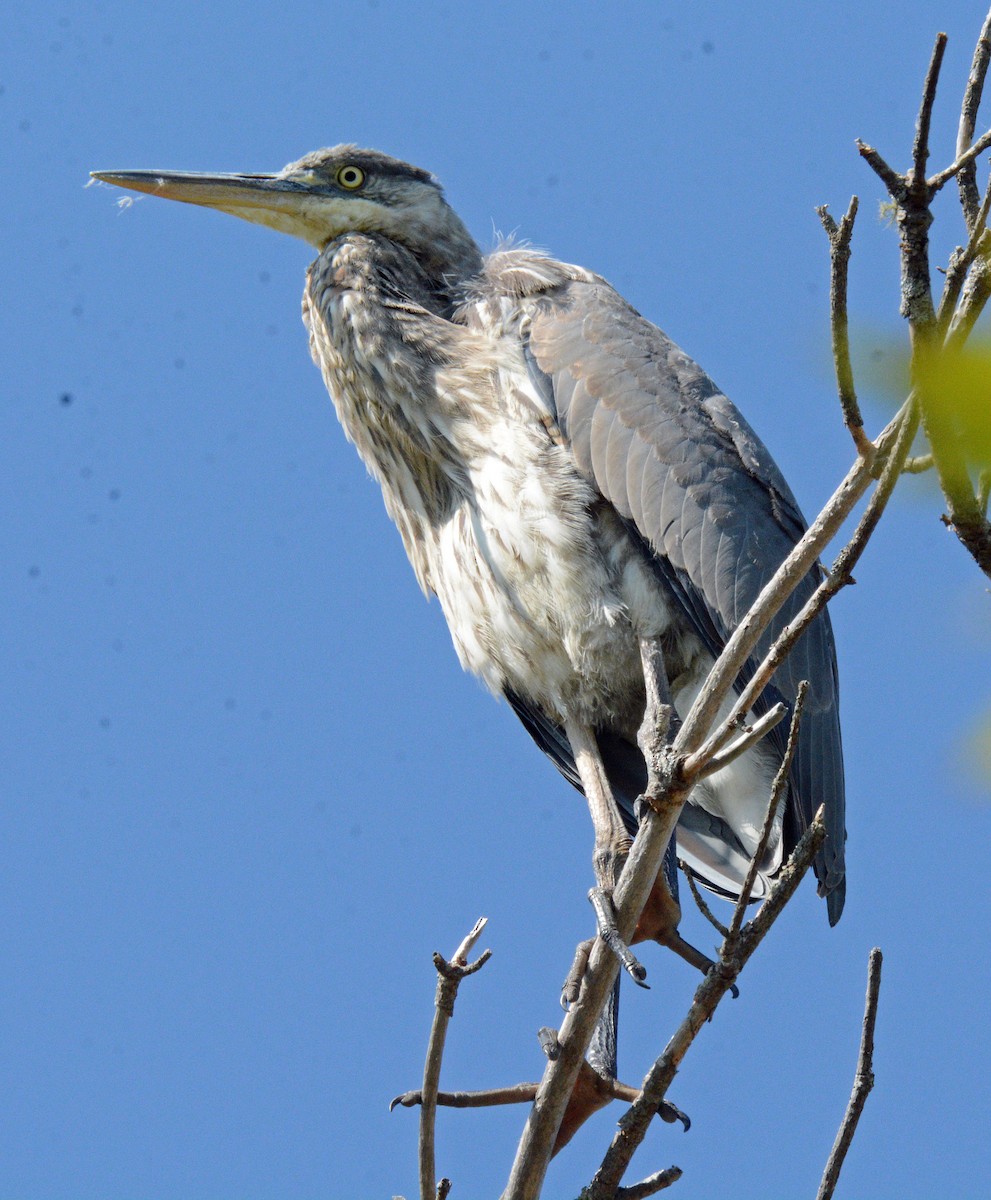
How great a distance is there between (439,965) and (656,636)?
62.6 inches

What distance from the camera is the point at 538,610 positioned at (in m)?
3.87

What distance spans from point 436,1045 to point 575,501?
5.76 feet

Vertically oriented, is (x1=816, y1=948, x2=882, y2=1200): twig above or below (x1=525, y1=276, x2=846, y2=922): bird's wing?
below

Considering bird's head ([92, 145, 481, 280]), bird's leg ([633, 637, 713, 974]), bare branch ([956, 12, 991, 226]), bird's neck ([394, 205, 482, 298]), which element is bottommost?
bird's leg ([633, 637, 713, 974])

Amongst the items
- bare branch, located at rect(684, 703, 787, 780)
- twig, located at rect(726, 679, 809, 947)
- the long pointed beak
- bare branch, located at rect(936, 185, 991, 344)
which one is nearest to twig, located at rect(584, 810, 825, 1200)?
twig, located at rect(726, 679, 809, 947)

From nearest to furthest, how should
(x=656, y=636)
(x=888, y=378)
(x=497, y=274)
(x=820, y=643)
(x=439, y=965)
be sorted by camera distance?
(x=888, y=378)
(x=439, y=965)
(x=656, y=636)
(x=820, y=643)
(x=497, y=274)

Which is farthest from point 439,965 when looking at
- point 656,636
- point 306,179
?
point 306,179

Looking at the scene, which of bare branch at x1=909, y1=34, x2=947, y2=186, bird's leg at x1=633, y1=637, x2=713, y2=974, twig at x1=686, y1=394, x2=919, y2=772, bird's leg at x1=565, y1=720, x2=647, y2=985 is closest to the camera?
bare branch at x1=909, y1=34, x2=947, y2=186

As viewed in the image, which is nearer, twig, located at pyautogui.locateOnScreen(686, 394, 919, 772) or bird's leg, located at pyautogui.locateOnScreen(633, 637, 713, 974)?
twig, located at pyautogui.locateOnScreen(686, 394, 919, 772)

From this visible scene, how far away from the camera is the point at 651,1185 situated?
2.52 m

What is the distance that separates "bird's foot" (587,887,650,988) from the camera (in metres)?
2.67

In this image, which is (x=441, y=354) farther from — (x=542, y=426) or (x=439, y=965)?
(x=439, y=965)

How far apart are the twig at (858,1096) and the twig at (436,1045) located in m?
0.67

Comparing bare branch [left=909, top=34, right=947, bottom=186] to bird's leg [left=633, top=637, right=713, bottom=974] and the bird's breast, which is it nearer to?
bird's leg [left=633, top=637, right=713, bottom=974]
